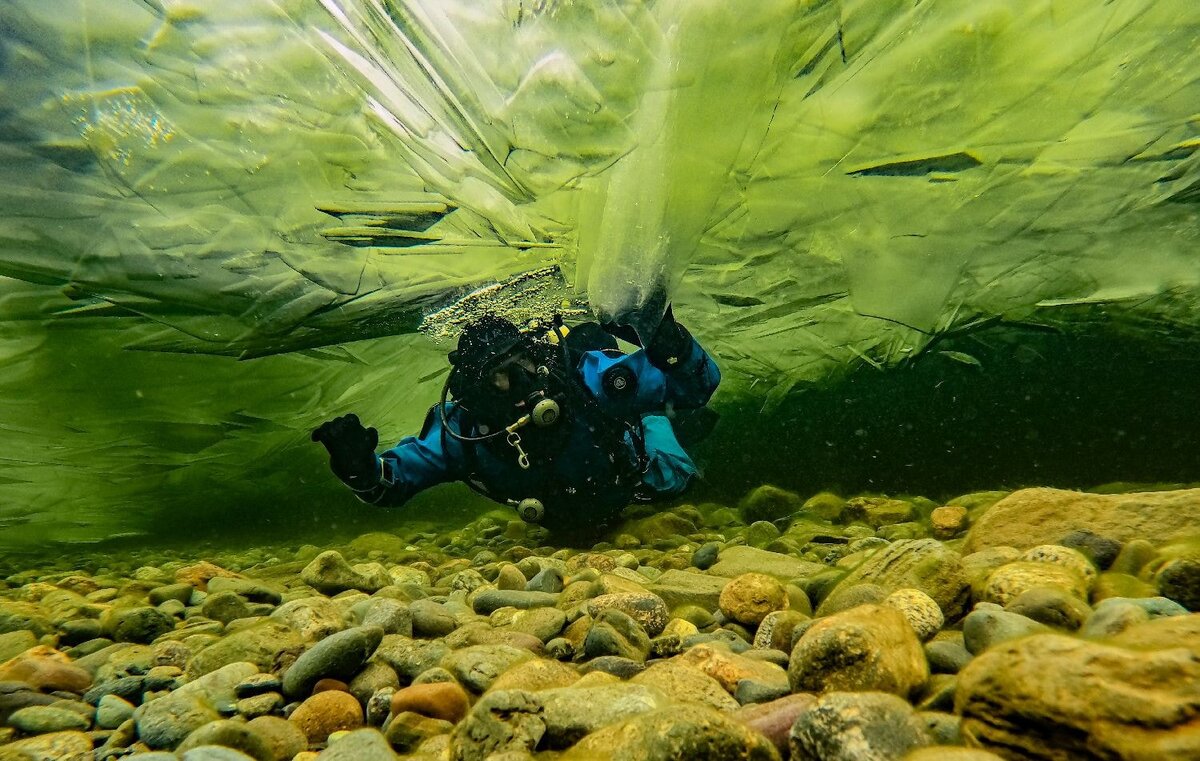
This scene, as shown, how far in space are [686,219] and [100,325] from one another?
27.4ft

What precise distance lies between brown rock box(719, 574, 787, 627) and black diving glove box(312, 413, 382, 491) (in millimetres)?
5112

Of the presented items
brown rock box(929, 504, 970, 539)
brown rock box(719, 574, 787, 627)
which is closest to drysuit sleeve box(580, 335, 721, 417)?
brown rock box(929, 504, 970, 539)

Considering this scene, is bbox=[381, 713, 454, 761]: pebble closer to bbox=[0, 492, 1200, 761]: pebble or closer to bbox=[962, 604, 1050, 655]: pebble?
bbox=[0, 492, 1200, 761]: pebble

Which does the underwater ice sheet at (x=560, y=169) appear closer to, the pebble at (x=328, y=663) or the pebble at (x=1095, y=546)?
the pebble at (x=1095, y=546)

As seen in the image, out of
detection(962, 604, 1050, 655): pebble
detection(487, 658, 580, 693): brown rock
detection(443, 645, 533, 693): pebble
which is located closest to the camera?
detection(962, 604, 1050, 655): pebble

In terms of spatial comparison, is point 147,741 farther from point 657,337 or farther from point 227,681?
point 657,337

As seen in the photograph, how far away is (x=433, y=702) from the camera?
1.97 m

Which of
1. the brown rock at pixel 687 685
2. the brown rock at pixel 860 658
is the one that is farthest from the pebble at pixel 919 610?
the brown rock at pixel 687 685

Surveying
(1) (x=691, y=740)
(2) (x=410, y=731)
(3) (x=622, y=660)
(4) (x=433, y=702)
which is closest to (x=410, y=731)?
(2) (x=410, y=731)

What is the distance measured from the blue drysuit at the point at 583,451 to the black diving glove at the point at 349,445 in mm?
470

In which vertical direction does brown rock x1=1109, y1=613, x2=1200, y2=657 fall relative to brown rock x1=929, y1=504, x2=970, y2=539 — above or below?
above

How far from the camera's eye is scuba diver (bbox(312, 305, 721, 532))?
667 cm

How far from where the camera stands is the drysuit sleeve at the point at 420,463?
776 centimetres

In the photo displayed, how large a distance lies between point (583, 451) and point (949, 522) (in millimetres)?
4247
